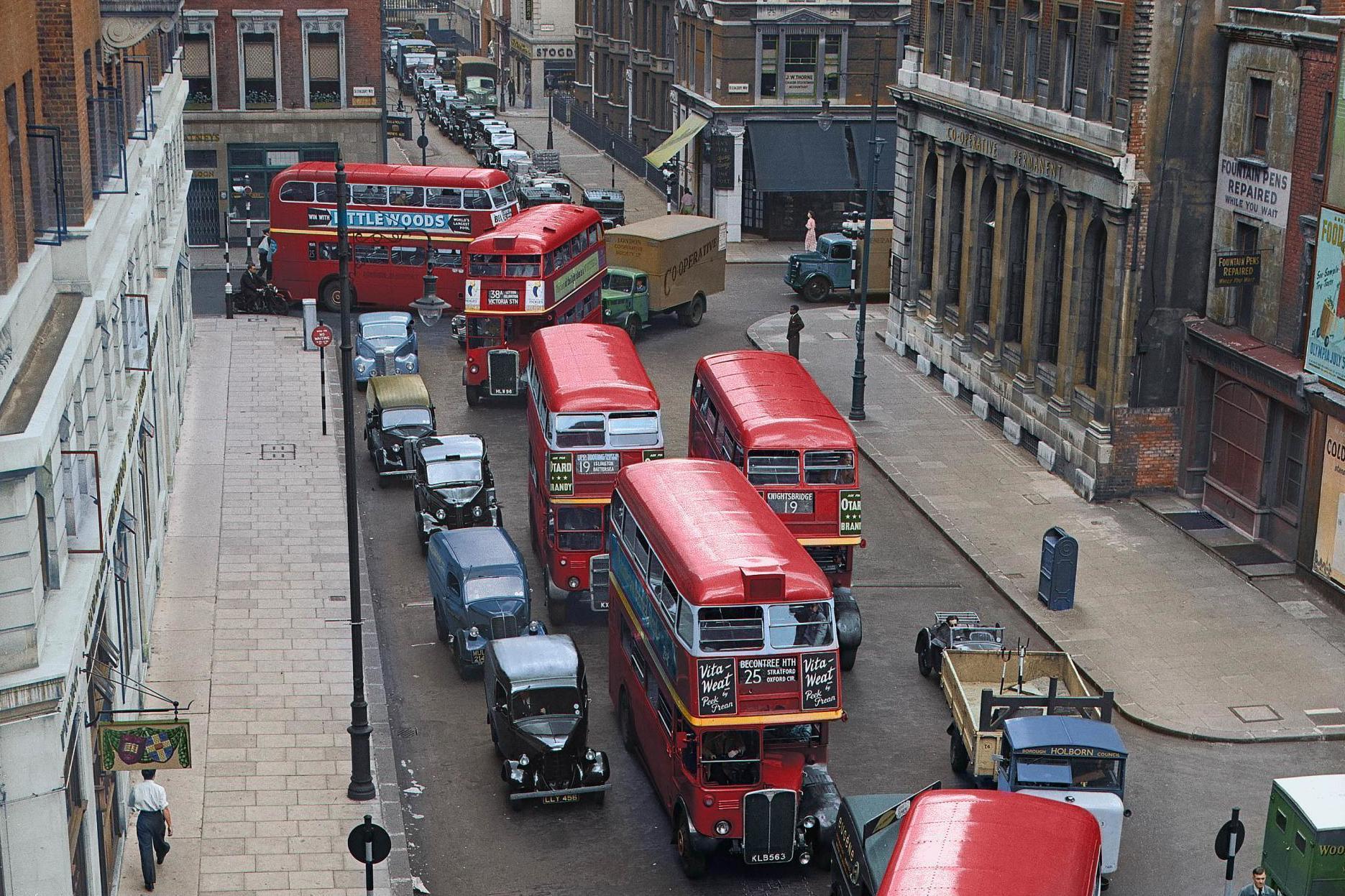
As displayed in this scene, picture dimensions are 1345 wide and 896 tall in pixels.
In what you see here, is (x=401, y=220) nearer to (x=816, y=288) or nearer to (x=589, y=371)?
(x=816, y=288)

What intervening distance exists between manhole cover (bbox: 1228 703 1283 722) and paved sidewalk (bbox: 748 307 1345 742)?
3 cm

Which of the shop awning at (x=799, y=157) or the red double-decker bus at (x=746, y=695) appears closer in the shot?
the red double-decker bus at (x=746, y=695)

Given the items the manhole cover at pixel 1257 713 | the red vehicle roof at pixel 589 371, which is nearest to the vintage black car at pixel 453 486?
the red vehicle roof at pixel 589 371

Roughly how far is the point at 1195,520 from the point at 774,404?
11.1 metres

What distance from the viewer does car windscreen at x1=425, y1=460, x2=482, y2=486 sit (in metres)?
37.8

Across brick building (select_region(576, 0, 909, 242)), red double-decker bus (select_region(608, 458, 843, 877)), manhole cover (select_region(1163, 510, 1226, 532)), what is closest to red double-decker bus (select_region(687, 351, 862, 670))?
red double-decker bus (select_region(608, 458, 843, 877))

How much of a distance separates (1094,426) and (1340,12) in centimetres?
1015

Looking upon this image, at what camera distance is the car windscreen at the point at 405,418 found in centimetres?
4256

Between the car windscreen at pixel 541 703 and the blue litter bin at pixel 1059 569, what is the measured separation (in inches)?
443

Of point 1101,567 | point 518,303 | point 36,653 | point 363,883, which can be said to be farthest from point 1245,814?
point 518,303

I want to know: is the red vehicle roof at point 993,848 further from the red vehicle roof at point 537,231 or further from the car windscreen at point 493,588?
the red vehicle roof at point 537,231

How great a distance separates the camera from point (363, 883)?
78.7ft

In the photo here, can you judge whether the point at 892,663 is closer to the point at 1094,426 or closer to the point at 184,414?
the point at 1094,426

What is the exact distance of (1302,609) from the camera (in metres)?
34.2
